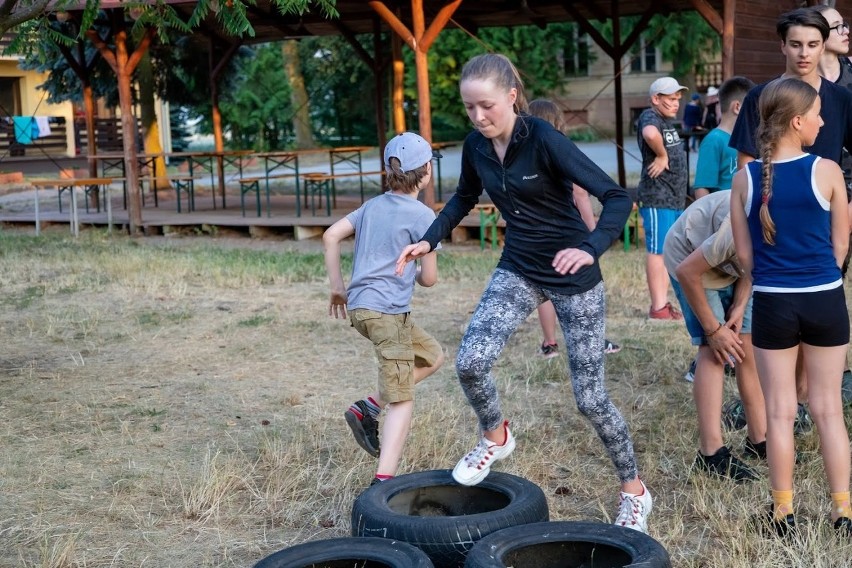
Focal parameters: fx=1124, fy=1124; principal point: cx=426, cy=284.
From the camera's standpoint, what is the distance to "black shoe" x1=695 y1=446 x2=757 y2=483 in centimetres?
454

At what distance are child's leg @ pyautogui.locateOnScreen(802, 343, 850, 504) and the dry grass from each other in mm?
222

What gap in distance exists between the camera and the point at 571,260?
3535 millimetres

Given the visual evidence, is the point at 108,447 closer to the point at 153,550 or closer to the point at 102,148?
the point at 153,550

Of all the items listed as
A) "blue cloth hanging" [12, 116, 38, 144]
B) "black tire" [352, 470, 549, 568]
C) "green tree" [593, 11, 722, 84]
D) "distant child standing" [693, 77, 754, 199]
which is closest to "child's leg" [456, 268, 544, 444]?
"black tire" [352, 470, 549, 568]

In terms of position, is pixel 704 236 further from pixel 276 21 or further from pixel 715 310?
pixel 276 21

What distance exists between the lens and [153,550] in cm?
411

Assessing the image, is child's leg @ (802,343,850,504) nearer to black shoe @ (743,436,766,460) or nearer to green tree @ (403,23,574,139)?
black shoe @ (743,436,766,460)

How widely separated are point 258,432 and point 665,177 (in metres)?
3.69

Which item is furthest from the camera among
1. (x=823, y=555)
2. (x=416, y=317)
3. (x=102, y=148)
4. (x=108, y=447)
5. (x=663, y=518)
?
(x=102, y=148)

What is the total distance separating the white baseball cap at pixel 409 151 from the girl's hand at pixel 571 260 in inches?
38.7

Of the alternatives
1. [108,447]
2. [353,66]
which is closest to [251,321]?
[108,447]

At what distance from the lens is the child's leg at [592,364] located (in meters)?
3.92

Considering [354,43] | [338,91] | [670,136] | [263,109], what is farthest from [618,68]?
[263,109]

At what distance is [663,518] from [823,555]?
0.74 m
